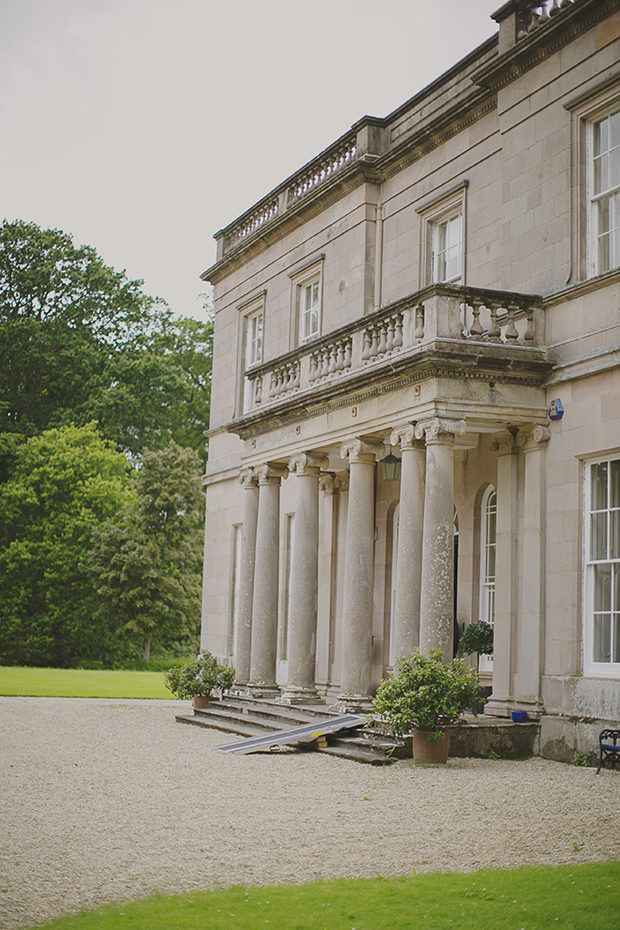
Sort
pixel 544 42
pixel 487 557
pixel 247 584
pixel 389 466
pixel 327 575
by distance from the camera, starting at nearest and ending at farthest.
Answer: pixel 544 42 < pixel 487 557 < pixel 389 466 < pixel 247 584 < pixel 327 575

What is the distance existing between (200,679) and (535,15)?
38.0 feet

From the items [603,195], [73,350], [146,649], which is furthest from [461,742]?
[73,350]

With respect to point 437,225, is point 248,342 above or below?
below

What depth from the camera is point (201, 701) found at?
16.9m

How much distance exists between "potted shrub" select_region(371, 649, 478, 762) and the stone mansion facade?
105 centimetres

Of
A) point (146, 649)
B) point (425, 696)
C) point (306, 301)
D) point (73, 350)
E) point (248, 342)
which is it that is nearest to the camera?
point (425, 696)

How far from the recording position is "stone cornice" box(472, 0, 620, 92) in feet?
41.1

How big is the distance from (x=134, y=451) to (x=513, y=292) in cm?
3283

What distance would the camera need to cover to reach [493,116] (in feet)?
48.7

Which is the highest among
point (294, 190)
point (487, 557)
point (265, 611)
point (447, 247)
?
point (294, 190)

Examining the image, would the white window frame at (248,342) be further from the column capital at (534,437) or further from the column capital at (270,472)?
the column capital at (534,437)

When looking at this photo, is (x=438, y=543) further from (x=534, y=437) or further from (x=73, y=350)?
(x=73, y=350)

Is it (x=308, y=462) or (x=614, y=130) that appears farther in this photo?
(x=308, y=462)

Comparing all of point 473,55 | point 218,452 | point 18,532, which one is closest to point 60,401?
point 18,532
